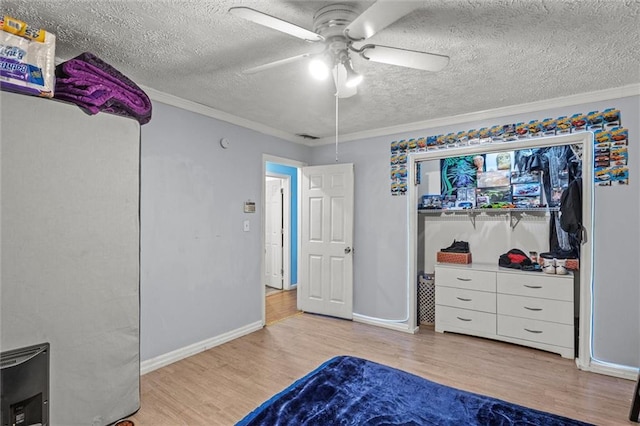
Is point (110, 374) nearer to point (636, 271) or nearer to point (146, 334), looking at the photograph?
point (146, 334)

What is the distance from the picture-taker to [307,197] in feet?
15.1

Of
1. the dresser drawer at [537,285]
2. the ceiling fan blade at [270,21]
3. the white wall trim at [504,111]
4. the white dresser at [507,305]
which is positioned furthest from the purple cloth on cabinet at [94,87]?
the dresser drawer at [537,285]

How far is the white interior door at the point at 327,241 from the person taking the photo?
429 centimetres

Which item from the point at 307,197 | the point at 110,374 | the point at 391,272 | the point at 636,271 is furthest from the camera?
the point at 307,197

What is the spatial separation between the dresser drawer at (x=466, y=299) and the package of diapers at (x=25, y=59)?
391cm

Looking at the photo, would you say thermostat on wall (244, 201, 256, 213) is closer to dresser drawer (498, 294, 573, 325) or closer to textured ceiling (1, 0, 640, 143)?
textured ceiling (1, 0, 640, 143)

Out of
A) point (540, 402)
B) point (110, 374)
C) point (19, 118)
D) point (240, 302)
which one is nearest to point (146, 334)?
point (110, 374)

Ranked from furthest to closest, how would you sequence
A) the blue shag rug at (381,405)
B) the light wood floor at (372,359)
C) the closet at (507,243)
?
the closet at (507,243) → the light wood floor at (372,359) → the blue shag rug at (381,405)

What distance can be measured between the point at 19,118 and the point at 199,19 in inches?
43.0

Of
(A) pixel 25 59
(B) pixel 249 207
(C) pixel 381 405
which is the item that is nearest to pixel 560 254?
(C) pixel 381 405

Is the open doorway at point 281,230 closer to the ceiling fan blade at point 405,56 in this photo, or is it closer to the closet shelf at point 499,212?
the closet shelf at point 499,212

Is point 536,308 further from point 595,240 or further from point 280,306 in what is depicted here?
point 280,306

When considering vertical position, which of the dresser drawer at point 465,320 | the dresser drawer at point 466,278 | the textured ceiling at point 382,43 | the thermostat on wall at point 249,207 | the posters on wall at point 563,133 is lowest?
the dresser drawer at point 465,320

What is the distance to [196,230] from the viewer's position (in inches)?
129
